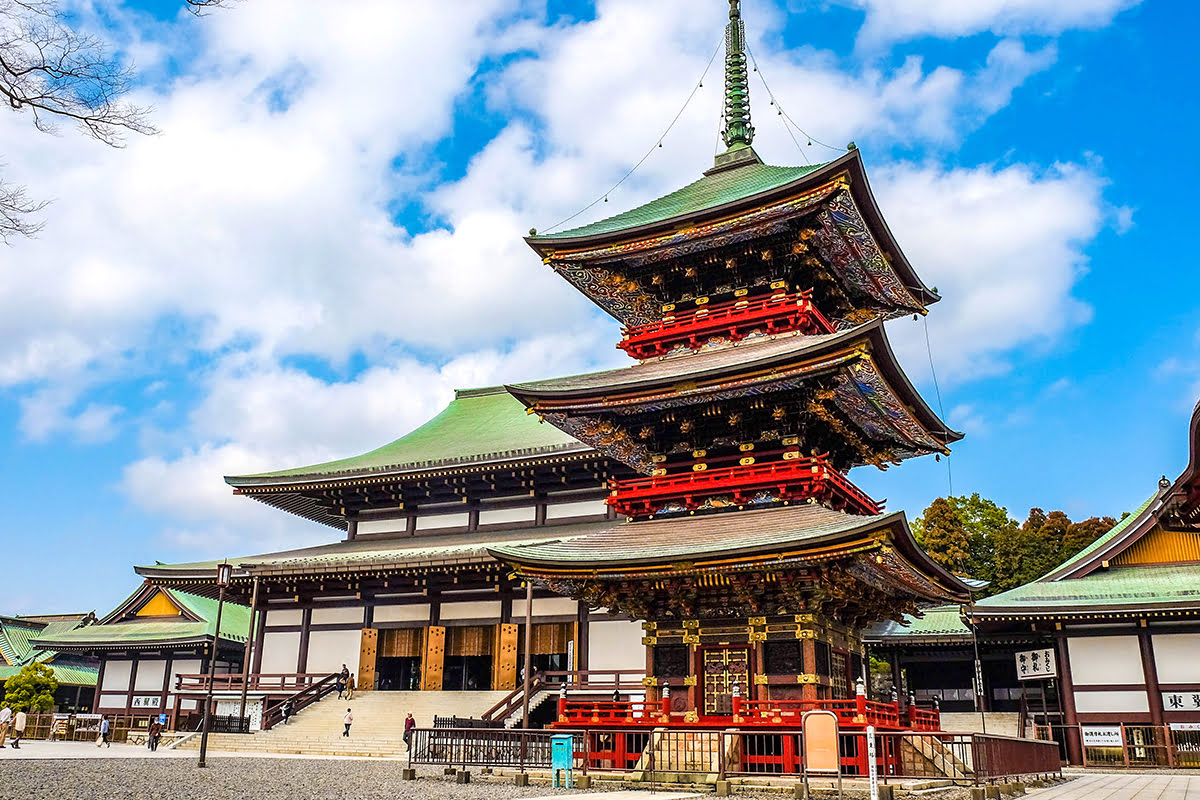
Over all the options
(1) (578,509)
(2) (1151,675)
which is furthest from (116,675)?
(2) (1151,675)

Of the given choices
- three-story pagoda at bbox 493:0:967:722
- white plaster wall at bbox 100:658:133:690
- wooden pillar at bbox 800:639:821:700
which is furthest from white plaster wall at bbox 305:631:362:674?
wooden pillar at bbox 800:639:821:700

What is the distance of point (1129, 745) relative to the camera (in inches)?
1122

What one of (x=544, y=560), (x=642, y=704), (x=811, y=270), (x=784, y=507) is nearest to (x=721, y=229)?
(x=811, y=270)

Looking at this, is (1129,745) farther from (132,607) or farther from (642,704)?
(132,607)

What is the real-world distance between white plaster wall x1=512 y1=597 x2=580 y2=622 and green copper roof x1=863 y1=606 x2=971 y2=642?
10.5 meters

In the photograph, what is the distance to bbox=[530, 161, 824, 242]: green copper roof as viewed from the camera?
2473cm

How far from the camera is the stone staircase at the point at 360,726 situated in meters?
27.8

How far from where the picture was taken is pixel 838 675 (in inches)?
882

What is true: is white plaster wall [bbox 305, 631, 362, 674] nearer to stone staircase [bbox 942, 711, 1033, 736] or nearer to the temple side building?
the temple side building

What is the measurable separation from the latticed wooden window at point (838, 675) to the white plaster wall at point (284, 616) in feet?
66.2

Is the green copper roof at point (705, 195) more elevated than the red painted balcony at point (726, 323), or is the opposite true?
the green copper roof at point (705, 195)

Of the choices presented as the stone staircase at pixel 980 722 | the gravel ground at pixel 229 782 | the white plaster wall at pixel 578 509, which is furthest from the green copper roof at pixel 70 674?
the stone staircase at pixel 980 722

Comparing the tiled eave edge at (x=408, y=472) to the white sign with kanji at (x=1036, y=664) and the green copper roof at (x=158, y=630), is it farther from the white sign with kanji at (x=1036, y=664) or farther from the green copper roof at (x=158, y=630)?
the white sign with kanji at (x=1036, y=664)

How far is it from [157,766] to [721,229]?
17923mm
